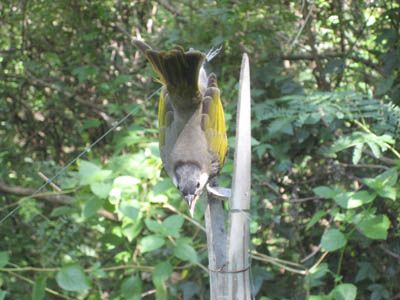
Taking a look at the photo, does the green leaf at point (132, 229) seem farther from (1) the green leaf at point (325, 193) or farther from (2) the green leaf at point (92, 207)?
(1) the green leaf at point (325, 193)

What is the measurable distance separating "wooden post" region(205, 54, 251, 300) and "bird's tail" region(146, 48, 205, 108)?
18 centimetres

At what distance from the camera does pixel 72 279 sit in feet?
9.42

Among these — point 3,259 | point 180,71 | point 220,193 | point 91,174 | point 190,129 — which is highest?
point 180,71

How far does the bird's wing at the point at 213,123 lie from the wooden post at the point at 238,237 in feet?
1.26

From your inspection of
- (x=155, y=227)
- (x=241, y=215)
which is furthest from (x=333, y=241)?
(x=241, y=215)

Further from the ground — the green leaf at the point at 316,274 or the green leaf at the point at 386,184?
the green leaf at the point at 386,184

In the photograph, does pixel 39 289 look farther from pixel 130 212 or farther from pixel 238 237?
pixel 238 237

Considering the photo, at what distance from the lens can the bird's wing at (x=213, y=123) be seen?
6.20ft

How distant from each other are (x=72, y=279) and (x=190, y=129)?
1226mm

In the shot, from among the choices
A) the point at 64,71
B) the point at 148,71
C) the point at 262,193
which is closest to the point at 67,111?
the point at 64,71

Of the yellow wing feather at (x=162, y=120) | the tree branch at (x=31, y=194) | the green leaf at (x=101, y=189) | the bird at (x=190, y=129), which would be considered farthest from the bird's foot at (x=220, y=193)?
the tree branch at (x=31, y=194)

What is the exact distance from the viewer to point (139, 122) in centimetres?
341

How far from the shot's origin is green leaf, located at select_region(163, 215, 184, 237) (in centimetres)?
278

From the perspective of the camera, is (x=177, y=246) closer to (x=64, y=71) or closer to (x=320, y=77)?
(x=320, y=77)
